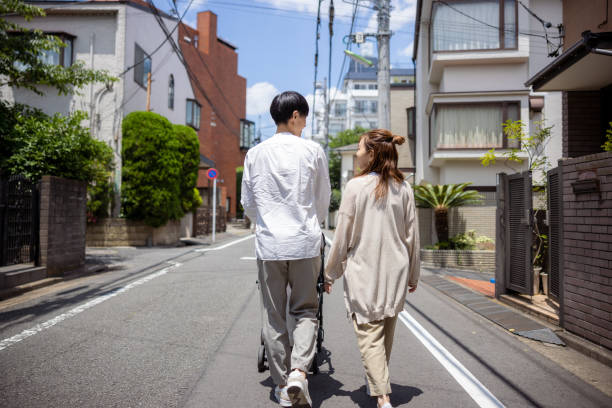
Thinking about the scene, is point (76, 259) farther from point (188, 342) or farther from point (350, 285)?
point (350, 285)

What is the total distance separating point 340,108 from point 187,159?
6502 centimetres

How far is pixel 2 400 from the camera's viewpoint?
9.58ft

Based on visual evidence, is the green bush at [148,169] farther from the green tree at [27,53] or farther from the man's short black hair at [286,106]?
the man's short black hair at [286,106]

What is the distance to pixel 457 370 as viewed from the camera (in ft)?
12.4

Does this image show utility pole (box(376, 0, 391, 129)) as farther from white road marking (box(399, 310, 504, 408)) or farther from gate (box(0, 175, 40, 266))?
gate (box(0, 175, 40, 266))

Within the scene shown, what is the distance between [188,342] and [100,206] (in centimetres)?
1317

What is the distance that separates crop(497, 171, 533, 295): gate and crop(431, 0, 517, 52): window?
10818mm

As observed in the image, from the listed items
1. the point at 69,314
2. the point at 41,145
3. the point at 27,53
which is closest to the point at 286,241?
the point at 69,314

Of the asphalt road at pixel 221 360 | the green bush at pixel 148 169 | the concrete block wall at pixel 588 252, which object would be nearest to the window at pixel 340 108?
the green bush at pixel 148 169

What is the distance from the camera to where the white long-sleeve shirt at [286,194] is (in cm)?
291

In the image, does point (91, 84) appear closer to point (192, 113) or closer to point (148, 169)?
point (148, 169)

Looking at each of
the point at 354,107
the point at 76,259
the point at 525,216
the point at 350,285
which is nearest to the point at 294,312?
the point at 350,285

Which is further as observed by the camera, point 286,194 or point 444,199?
point 444,199

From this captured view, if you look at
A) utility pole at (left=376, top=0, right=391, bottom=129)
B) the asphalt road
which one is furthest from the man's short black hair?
utility pole at (left=376, top=0, right=391, bottom=129)
